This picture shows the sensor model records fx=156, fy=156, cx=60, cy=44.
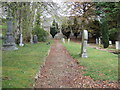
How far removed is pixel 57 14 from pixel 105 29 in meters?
5.59

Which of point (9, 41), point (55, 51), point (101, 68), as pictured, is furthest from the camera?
point (55, 51)

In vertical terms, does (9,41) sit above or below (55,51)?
above

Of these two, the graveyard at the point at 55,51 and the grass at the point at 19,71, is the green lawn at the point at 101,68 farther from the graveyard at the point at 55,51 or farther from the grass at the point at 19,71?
the grass at the point at 19,71

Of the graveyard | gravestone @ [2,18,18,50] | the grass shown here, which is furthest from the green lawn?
gravestone @ [2,18,18,50]

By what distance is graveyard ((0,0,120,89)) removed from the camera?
345cm

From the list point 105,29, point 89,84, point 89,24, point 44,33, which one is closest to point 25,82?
point 89,84

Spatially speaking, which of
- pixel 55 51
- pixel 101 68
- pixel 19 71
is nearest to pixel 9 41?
pixel 55 51

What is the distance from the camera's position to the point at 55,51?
393 inches

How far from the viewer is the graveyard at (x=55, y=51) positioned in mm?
3449

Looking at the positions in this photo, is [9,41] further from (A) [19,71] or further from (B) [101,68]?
(B) [101,68]

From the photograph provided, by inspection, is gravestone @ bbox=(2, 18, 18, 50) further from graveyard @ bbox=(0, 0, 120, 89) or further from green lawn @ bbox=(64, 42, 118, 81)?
green lawn @ bbox=(64, 42, 118, 81)

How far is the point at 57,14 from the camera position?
35.3 ft

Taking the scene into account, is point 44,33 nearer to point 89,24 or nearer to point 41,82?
point 89,24

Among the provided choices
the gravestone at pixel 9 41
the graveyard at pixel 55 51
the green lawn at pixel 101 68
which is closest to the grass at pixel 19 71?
the graveyard at pixel 55 51
